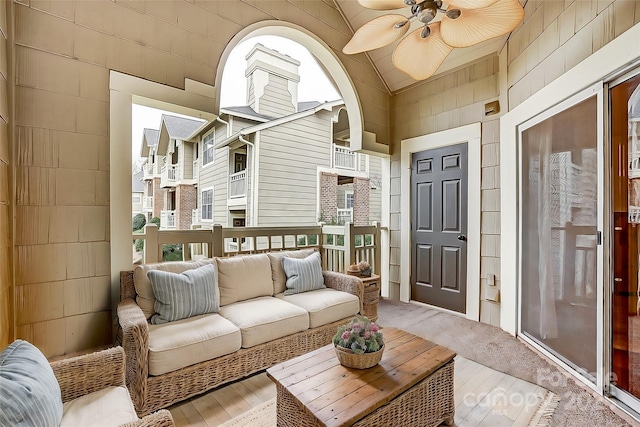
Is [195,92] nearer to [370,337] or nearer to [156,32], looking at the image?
[156,32]

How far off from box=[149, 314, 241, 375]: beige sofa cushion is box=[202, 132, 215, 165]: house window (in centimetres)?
556

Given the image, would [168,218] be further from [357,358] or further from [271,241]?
[357,358]

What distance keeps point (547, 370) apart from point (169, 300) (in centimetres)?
294

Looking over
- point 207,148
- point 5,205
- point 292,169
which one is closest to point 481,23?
point 5,205

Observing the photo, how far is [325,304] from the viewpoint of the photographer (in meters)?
2.72

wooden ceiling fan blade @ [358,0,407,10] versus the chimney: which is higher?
the chimney

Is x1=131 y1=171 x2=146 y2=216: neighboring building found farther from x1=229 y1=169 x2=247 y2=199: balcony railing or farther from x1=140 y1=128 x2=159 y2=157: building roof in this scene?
x1=229 y1=169 x2=247 y2=199: balcony railing

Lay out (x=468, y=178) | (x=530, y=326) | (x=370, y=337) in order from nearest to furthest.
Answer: (x=370, y=337) < (x=530, y=326) < (x=468, y=178)

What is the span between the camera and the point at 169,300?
86.4 inches

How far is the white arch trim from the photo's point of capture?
9.50 feet

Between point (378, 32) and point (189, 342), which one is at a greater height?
point (378, 32)

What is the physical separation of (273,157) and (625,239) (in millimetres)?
5217

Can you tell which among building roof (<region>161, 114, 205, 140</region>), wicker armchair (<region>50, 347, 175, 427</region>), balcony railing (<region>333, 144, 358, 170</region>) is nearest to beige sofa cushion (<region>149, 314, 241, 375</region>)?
wicker armchair (<region>50, 347, 175, 427</region>)

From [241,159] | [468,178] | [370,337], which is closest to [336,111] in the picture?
[241,159]
